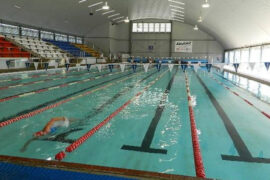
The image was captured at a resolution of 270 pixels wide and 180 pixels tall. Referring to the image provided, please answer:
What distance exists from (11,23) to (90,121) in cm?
1782

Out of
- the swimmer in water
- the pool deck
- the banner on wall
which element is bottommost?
the swimmer in water

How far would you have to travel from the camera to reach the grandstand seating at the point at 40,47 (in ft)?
58.5

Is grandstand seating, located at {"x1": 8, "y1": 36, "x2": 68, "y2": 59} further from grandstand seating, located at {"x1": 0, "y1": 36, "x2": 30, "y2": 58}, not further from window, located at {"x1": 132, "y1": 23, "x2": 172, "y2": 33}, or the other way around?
window, located at {"x1": 132, "y1": 23, "x2": 172, "y2": 33}

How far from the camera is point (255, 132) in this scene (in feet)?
13.1

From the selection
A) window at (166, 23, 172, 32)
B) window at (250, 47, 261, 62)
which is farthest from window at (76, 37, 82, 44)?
window at (250, 47, 261, 62)

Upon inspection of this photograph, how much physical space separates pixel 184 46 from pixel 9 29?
68.6 ft

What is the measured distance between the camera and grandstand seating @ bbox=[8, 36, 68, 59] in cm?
1783

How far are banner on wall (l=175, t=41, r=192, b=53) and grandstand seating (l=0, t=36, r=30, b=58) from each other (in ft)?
64.8

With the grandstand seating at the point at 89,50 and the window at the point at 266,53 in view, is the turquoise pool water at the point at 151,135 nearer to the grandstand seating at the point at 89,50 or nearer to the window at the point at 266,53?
the window at the point at 266,53

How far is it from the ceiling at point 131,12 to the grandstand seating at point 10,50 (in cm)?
191

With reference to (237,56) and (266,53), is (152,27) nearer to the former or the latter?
(237,56)

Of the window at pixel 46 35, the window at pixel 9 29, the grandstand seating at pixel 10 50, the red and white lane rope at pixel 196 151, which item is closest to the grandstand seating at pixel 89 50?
the window at pixel 46 35

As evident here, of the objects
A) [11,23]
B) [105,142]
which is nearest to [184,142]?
[105,142]

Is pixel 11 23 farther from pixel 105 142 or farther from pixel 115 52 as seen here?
pixel 105 142
